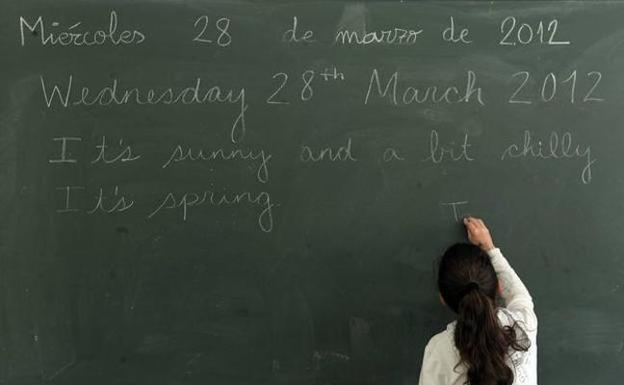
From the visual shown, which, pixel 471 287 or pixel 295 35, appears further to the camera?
pixel 295 35

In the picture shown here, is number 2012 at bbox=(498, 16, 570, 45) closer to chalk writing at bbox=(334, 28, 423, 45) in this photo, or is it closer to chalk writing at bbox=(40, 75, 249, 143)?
chalk writing at bbox=(334, 28, 423, 45)

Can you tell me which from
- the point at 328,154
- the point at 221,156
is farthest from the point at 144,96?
the point at 328,154

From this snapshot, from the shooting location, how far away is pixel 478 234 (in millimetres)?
2006

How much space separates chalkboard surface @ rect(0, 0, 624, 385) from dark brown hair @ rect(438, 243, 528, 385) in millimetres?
387

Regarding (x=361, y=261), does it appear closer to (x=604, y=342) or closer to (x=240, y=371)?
(x=240, y=371)

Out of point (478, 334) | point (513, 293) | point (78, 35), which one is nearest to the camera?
point (478, 334)

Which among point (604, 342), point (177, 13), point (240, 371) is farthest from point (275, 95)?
point (604, 342)

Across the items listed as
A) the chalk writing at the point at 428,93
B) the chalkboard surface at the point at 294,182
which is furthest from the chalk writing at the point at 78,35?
the chalk writing at the point at 428,93

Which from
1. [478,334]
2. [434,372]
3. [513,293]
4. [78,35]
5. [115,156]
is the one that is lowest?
[434,372]

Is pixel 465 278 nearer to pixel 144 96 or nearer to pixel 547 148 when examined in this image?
pixel 547 148

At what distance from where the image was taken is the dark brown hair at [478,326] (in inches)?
62.2

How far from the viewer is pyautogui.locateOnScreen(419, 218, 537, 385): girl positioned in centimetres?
158

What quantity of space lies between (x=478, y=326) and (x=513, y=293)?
0.31 metres

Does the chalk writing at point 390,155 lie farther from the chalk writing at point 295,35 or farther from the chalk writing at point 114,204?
the chalk writing at point 114,204
